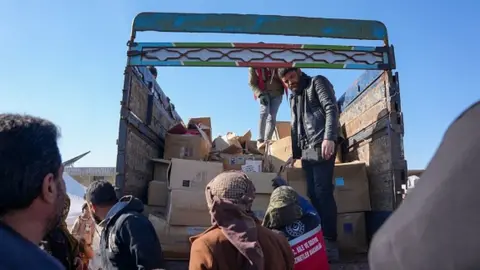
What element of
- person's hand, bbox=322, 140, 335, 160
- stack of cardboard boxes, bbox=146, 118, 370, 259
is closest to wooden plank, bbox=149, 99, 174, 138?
stack of cardboard boxes, bbox=146, 118, 370, 259

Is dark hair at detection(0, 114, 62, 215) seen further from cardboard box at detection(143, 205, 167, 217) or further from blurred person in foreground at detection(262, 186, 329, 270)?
cardboard box at detection(143, 205, 167, 217)

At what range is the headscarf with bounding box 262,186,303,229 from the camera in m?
2.55

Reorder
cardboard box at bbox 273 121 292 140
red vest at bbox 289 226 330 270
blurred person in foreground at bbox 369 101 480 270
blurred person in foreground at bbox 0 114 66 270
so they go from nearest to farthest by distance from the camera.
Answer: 1. blurred person in foreground at bbox 369 101 480 270
2. blurred person in foreground at bbox 0 114 66 270
3. red vest at bbox 289 226 330 270
4. cardboard box at bbox 273 121 292 140

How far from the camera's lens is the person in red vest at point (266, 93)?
6211 millimetres

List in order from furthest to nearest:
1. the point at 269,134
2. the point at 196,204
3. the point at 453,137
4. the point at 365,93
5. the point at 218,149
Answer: the point at 269,134
the point at 218,149
the point at 365,93
the point at 196,204
the point at 453,137

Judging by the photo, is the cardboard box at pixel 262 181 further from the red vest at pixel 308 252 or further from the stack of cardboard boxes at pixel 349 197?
the red vest at pixel 308 252

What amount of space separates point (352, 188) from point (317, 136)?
556 millimetres

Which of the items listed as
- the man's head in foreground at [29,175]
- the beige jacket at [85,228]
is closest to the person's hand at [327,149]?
the beige jacket at [85,228]

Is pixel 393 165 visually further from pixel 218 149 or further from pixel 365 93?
→ pixel 218 149

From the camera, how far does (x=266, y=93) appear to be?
20.7 ft

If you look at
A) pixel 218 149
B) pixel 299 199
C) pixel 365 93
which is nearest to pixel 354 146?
pixel 365 93

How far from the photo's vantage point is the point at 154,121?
4.52 meters

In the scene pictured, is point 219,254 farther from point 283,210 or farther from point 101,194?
point 101,194

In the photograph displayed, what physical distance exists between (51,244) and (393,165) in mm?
2579
